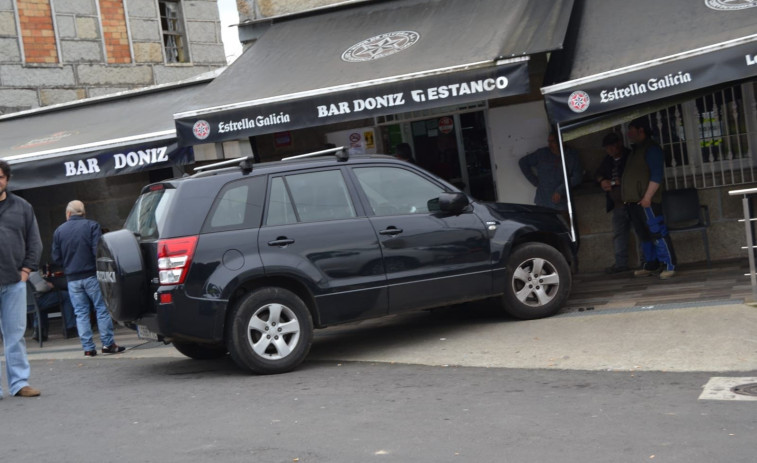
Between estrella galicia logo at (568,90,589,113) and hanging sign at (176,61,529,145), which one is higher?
hanging sign at (176,61,529,145)

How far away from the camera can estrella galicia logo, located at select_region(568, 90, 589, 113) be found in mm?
9586

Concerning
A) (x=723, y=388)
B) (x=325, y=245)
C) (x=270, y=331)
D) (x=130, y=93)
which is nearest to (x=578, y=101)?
(x=325, y=245)

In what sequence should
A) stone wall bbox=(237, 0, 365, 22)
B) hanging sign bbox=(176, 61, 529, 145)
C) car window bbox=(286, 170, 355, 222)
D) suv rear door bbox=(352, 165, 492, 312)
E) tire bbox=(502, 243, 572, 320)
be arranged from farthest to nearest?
stone wall bbox=(237, 0, 365, 22) < hanging sign bbox=(176, 61, 529, 145) < tire bbox=(502, 243, 572, 320) < suv rear door bbox=(352, 165, 492, 312) < car window bbox=(286, 170, 355, 222)

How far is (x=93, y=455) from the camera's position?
586 centimetres

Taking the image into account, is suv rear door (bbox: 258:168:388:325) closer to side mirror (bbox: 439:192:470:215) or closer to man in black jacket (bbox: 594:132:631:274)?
side mirror (bbox: 439:192:470:215)

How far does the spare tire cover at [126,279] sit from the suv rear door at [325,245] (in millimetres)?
1052

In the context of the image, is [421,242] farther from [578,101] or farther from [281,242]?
[578,101]

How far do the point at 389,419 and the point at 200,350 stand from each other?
367cm

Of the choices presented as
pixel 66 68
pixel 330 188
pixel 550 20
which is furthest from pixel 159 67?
pixel 330 188

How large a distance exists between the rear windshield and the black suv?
2 centimetres

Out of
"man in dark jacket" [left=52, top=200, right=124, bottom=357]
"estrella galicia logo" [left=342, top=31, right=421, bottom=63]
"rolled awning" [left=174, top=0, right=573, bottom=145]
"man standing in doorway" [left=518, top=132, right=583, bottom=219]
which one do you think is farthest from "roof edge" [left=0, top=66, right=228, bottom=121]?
"man standing in doorway" [left=518, top=132, right=583, bottom=219]

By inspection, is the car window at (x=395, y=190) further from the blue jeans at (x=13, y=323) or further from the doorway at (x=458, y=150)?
the doorway at (x=458, y=150)

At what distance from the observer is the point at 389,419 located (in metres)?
6.23

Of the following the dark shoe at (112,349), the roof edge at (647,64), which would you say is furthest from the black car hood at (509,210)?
the dark shoe at (112,349)
